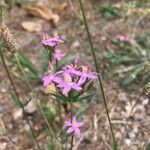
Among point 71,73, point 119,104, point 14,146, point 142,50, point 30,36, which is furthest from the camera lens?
point 30,36

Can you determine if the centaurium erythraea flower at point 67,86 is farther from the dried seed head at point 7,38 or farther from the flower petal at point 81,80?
the dried seed head at point 7,38

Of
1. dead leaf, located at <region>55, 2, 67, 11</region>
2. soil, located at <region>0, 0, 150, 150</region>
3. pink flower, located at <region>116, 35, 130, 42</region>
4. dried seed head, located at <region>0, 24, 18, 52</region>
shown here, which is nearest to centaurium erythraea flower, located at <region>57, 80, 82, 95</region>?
dried seed head, located at <region>0, 24, 18, 52</region>

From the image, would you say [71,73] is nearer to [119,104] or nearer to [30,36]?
[119,104]

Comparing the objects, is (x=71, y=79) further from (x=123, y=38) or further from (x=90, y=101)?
(x=123, y=38)

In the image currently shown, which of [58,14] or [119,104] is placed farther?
[58,14]

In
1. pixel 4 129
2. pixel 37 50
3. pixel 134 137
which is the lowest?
pixel 134 137

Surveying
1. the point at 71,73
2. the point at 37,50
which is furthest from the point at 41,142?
the point at 71,73

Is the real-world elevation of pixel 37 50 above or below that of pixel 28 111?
above
